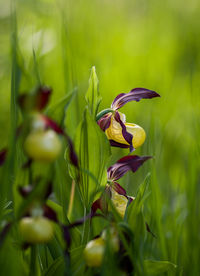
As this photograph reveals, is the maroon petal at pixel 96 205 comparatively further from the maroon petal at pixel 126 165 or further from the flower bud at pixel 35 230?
the flower bud at pixel 35 230

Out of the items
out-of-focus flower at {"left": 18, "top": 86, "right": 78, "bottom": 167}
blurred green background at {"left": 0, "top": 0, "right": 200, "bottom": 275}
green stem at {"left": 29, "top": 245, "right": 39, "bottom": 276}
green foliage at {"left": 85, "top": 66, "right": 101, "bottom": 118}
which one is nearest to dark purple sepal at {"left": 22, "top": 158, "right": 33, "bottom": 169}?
out-of-focus flower at {"left": 18, "top": 86, "right": 78, "bottom": 167}

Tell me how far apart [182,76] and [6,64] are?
1342mm

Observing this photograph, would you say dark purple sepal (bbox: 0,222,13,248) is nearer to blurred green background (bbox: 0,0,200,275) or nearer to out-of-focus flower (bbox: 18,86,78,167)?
out-of-focus flower (bbox: 18,86,78,167)

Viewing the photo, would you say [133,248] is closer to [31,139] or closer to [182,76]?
[31,139]

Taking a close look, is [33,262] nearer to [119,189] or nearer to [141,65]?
[119,189]

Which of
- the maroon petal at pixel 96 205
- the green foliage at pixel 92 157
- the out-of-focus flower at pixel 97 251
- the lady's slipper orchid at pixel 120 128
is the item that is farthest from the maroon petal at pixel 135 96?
→ the out-of-focus flower at pixel 97 251

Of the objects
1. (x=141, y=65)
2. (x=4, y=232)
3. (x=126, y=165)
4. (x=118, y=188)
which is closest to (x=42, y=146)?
(x=4, y=232)

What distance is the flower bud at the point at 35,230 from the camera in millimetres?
513

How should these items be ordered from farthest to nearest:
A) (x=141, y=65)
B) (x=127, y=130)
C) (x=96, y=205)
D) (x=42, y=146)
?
(x=141, y=65) < (x=127, y=130) < (x=96, y=205) < (x=42, y=146)

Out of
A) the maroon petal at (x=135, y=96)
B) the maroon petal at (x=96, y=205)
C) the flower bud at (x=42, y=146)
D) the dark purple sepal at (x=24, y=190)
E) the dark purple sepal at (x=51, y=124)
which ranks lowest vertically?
the maroon petal at (x=96, y=205)

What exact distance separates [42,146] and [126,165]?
260 mm

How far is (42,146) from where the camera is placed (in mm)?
486

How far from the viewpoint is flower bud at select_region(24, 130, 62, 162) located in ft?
1.59

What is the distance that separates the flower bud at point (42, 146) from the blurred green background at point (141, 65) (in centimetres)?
51
